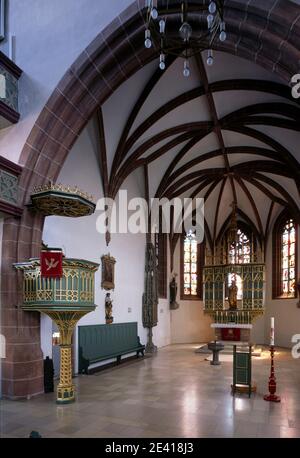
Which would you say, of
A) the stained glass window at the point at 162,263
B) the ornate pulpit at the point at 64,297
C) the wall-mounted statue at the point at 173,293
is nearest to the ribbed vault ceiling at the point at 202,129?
the stained glass window at the point at 162,263

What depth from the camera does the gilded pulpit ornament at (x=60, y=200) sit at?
6788 millimetres

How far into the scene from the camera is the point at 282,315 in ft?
56.9

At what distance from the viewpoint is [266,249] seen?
18.6m

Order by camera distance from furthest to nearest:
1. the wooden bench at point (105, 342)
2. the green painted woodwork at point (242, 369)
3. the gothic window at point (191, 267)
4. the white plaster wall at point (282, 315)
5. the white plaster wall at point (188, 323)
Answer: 1. the gothic window at point (191, 267)
2. the white plaster wall at point (188, 323)
3. the white plaster wall at point (282, 315)
4. the wooden bench at point (105, 342)
5. the green painted woodwork at point (242, 369)

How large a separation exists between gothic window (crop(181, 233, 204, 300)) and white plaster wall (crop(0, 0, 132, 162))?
38.9ft

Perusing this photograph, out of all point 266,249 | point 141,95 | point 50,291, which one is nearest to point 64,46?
point 141,95

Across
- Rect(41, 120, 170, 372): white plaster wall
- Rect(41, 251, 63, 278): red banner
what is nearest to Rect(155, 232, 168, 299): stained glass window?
Rect(41, 120, 170, 372): white plaster wall

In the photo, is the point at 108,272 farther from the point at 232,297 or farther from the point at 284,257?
the point at 284,257

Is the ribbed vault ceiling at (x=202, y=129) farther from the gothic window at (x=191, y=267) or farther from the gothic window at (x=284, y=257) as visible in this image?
the gothic window at (x=191, y=267)

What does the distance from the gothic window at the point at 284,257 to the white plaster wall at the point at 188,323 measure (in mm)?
3523

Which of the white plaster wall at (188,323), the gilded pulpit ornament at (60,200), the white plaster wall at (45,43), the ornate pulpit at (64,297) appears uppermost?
→ the white plaster wall at (45,43)

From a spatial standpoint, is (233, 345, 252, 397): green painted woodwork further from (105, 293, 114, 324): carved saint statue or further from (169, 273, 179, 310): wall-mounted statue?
(169, 273, 179, 310): wall-mounted statue

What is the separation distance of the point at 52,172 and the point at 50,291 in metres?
2.57

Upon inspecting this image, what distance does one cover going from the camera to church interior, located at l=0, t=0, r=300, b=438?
6195 millimetres
